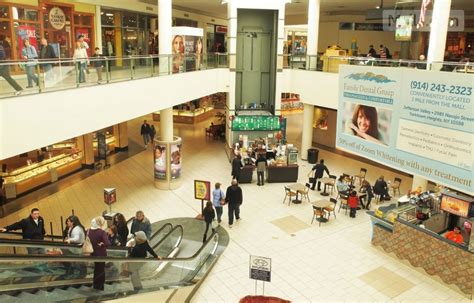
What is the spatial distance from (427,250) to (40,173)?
548 inches

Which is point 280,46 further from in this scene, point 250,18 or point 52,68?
point 52,68

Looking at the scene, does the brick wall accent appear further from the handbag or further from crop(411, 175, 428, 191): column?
the handbag

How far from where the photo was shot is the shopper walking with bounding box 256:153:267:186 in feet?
55.0

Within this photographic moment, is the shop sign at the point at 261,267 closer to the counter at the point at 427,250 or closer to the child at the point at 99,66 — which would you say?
the counter at the point at 427,250

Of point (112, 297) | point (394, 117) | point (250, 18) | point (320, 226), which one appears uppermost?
point (250, 18)

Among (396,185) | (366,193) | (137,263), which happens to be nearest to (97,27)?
(366,193)

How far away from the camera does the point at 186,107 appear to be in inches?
1161

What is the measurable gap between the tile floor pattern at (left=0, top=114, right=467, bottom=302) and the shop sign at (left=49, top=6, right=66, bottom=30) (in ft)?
21.0

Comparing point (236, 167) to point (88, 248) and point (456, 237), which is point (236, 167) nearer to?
point (456, 237)

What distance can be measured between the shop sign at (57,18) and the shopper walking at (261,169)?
32.2 feet

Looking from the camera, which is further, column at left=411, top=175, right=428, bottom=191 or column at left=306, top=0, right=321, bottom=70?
column at left=306, top=0, right=321, bottom=70

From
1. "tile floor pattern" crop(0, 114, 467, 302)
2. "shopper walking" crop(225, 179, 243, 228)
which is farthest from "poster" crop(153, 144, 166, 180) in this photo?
"shopper walking" crop(225, 179, 243, 228)

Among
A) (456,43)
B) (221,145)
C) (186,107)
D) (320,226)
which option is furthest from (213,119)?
(320,226)

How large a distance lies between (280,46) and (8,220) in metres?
13.8
